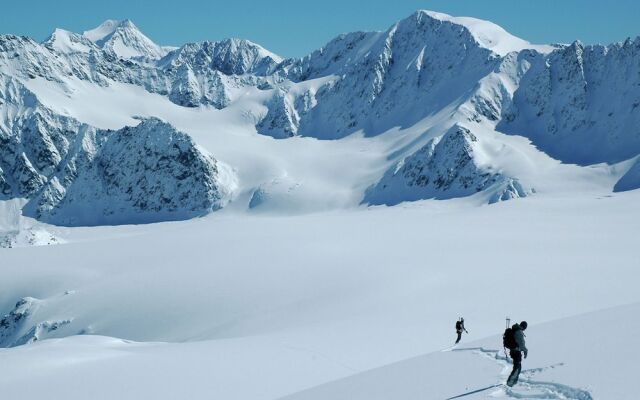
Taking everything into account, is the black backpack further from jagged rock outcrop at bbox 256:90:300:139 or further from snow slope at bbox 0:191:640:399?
jagged rock outcrop at bbox 256:90:300:139

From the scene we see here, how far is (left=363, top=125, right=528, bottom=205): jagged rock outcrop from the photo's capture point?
136 m

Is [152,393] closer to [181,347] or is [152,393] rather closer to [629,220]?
[181,347]

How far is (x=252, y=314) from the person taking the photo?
4631cm

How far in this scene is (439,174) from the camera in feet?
463

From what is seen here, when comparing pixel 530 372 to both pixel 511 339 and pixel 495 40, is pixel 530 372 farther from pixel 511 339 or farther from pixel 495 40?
pixel 495 40

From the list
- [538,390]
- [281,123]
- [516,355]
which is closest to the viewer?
[538,390]

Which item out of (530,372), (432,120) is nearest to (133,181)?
(432,120)

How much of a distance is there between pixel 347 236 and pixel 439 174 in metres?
73.5

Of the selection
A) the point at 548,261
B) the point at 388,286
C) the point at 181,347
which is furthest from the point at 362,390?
the point at 548,261

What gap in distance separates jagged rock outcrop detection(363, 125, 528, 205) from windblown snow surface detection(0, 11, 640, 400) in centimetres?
55

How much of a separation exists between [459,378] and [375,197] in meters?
129

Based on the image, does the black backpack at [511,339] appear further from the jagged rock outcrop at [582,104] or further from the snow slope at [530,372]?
the jagged rock outcrop at [582,104]

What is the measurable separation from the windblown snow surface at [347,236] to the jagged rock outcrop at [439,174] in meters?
0.55

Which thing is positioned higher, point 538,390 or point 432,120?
point 432,120
